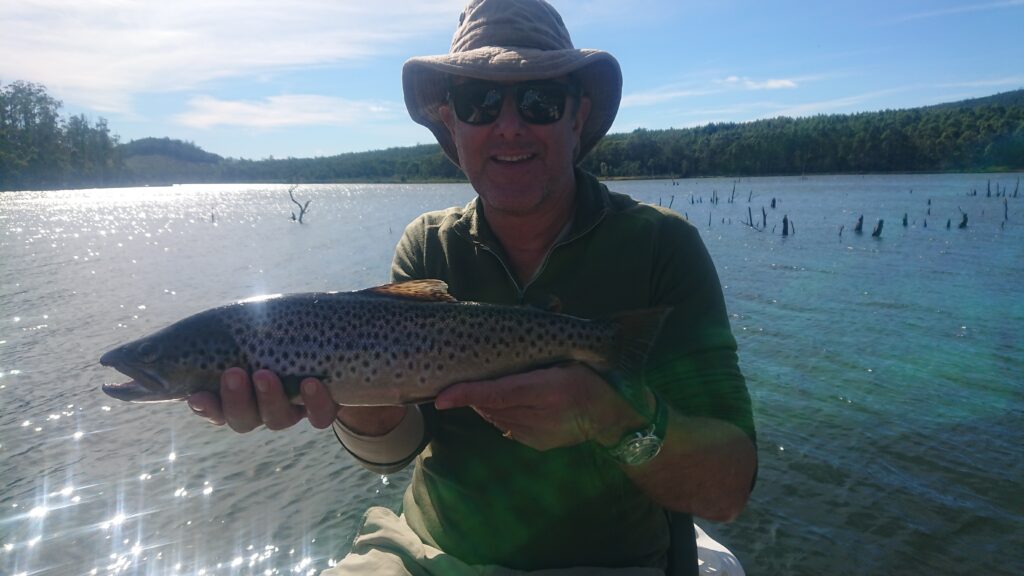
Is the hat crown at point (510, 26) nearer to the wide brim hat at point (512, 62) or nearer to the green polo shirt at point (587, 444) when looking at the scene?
the wide brim hat at point (512, 62)

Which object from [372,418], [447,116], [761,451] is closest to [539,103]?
[447,116]

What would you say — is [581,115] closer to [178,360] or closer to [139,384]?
[178,360]

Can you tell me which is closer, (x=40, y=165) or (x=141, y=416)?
(x=141, y=416)

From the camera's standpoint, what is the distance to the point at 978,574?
7.42m

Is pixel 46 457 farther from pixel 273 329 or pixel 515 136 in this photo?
pixel 515 136

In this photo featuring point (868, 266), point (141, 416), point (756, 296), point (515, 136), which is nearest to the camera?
point (515, 136)

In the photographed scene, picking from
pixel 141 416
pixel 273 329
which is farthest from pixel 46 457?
pixel 273 329

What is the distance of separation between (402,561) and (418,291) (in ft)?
5.00

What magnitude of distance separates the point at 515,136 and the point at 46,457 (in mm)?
10644

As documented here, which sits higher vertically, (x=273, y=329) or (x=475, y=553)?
(x=273, y=329)

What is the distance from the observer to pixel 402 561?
3.57m

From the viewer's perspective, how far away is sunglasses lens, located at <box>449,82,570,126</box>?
3.71 m

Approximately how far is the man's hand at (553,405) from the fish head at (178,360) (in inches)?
50.4

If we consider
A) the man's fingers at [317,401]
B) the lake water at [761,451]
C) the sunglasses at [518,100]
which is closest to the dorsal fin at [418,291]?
the man's fingers at [317,401]
